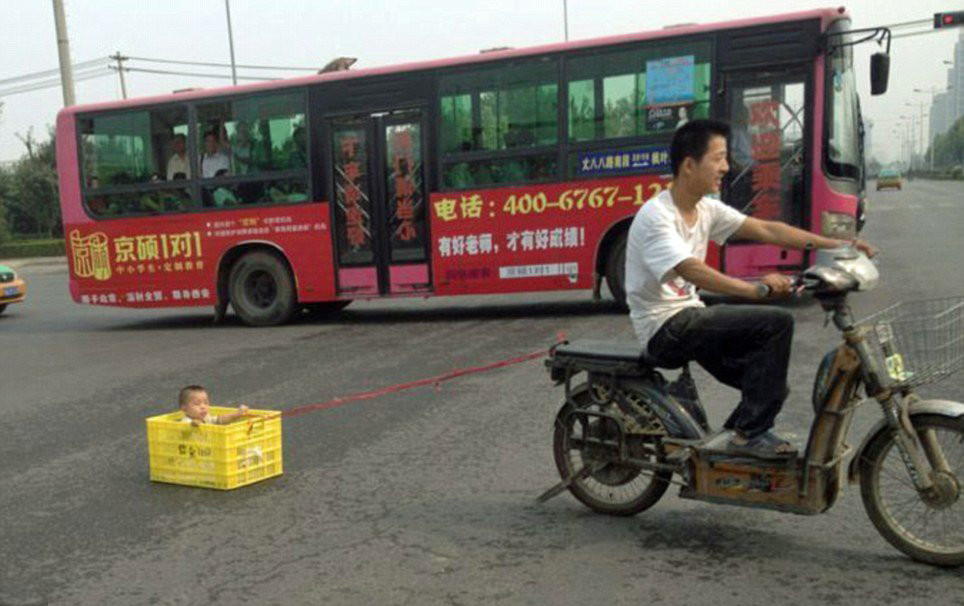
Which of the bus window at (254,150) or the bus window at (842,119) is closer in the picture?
the bus window at (842,119)

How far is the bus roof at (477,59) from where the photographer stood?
10273 millimetres

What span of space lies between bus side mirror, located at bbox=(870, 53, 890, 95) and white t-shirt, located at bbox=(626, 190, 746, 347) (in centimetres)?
710

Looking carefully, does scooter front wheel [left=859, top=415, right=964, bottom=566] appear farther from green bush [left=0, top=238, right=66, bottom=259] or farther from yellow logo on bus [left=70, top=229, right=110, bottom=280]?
green bush [left=0, top=238, right=66, bottom=259]

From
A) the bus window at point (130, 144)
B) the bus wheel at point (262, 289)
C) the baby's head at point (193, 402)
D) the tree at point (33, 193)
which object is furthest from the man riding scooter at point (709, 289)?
the tree at point (33, 193)

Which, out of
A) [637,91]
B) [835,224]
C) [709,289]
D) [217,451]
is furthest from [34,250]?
[709,289]

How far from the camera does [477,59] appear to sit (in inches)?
449

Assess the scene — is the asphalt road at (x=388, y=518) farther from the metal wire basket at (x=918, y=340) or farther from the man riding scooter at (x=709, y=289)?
the metal wire basket at (x=918, y=340)

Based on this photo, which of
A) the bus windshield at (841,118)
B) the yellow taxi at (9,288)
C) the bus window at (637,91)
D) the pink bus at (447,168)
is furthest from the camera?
the yellow taxi at (9,288)

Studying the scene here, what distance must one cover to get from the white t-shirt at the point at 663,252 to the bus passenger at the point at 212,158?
961 centimetres

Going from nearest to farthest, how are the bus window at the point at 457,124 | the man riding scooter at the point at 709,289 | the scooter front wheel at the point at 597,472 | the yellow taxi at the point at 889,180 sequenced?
the man riding scooter at the point at 709,289, the scooter front wheel at the point at 597,472, the bus window at the point at 457,124, the yellow taxi at the point at 889,180

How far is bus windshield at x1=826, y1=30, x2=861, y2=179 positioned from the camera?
1022 centimetres

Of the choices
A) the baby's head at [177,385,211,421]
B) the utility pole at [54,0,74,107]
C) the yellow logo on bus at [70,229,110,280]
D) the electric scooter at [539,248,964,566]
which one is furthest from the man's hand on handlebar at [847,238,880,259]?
the utility pole at [54,0,74,107]

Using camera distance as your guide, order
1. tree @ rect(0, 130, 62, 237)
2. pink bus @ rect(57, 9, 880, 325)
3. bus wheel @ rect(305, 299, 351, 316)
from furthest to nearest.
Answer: tree @ rect(0, 130, 62, 237)
bus wheel @ rect(305, 299, 351, 316)
pink bus @ rect(57, 9, 880, 325)

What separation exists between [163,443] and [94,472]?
0.63 metres
